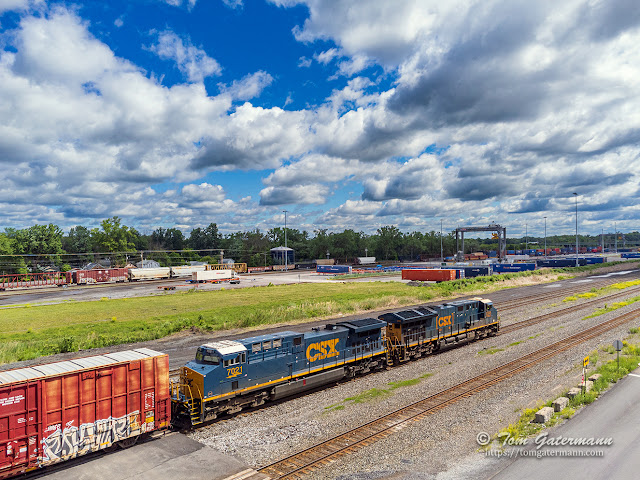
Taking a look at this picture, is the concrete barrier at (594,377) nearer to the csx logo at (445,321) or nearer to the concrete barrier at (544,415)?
the concrete barrier at (544,415)

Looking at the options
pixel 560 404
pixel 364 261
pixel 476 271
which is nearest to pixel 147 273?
pixel 476 271

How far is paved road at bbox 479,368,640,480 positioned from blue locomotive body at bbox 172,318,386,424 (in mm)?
10169

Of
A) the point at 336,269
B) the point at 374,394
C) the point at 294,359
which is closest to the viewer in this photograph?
the point at 294,359

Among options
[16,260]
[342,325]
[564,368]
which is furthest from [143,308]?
[16,260]

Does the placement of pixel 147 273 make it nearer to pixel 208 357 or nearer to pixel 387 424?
pixel 208 357

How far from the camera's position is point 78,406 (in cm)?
1341

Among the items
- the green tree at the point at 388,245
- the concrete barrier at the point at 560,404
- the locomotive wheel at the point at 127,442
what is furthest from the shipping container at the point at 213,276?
the green tree at the point at 388,245

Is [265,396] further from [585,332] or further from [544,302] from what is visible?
[544,302]

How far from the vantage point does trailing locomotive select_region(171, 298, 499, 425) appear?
16.8 metres

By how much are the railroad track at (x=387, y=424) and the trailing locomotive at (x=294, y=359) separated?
447 centimetres

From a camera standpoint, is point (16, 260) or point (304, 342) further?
point (16, 260)

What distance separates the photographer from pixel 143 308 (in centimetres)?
5269

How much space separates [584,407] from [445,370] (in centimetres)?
871

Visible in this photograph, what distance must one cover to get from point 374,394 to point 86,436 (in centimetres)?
1305
